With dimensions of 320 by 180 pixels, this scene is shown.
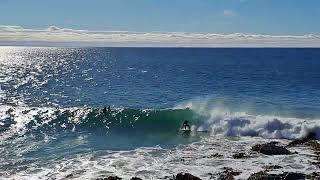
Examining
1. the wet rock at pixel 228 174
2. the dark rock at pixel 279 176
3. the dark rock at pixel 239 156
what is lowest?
the dark rock at pixel 239 156

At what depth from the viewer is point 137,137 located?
47.7 meters

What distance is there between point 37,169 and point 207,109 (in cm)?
2931

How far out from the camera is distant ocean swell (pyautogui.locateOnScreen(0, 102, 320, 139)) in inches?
1945

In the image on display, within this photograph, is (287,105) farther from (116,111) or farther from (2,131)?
(2,131)

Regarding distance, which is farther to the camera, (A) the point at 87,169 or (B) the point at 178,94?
(B) the point at 178,94

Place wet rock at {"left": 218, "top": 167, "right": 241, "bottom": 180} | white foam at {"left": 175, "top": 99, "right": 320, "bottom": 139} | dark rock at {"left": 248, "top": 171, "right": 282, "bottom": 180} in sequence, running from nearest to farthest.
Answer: dark rock at {"left": 248, "top": 171, "right": 282, "bottom": 180}
wet rock at {"left": 218, "top": 167, "right": 241, "bottom": 180}
white foam at {"left": 175, "top": 99, "right": 320, "bottom": 139}

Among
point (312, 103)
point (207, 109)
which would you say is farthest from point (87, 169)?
point (312, 103)

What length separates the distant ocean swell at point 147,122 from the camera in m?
49.4

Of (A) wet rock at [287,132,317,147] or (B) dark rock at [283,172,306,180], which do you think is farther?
(A) wet rock at [287,132,317,147]

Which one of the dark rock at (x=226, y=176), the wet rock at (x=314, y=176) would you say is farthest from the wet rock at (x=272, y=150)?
the dark rock at (x=226, y=176)

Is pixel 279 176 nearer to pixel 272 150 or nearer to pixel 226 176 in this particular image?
pixel 226 176

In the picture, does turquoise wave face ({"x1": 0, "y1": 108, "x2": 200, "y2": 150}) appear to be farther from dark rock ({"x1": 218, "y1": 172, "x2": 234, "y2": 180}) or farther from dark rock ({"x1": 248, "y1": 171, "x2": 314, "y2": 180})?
dark rock ({"x1": 248, "y1": 171, "x2": 314, "y2": 180})

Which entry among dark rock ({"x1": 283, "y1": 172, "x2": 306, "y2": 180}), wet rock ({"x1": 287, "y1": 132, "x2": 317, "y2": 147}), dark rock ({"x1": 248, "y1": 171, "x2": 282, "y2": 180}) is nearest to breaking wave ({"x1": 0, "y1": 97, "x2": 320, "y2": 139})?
wet rock ({"x1": 287, "y1": 132, "x2": 317, "y2": 147})

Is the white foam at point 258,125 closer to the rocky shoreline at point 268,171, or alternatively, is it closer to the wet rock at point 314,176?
the rocky shoreline at point 268,171
